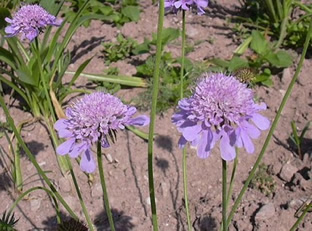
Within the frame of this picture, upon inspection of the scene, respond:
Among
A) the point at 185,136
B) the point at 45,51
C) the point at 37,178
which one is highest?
the point at 185,136

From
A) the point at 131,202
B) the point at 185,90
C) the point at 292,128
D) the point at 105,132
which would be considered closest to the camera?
the point at 105,132

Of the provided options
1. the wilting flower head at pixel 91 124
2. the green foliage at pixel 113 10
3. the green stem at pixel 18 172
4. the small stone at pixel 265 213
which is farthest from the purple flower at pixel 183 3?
the green foliage at pixel 113 10

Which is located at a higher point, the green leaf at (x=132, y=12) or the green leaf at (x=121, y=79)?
the green leaf at (x=132, y=12)

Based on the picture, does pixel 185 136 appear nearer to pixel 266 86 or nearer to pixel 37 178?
pixel 37 178

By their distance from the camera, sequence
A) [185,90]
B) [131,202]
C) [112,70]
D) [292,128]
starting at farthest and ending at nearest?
1. [112,70]
2. [185,90]
3. [292,128]
4. [131,202]

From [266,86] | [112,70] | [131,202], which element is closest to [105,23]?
[112,70]

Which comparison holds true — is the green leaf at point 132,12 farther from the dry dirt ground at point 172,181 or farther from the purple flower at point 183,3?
the purple flower at point 183,3

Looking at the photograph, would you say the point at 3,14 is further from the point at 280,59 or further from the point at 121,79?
the point at 280,59
